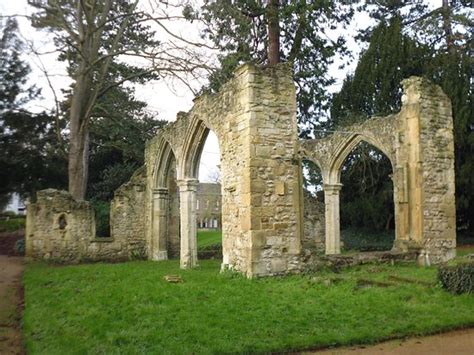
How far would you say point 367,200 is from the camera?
69.5ft

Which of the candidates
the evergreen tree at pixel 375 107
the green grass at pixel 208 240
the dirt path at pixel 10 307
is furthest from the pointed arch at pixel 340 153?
the dirt path at pixel 10 307

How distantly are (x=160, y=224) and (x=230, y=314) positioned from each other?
33.0ft

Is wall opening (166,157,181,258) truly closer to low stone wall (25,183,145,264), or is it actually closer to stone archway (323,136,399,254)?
low stone wall (25,183,145,264)

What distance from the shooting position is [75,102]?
54.3 ft

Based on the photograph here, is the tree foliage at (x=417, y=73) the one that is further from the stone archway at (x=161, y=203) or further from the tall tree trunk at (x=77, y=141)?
the tall tree trunk at (x=77, y=141)

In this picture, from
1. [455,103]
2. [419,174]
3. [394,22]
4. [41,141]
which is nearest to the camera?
[41,141]

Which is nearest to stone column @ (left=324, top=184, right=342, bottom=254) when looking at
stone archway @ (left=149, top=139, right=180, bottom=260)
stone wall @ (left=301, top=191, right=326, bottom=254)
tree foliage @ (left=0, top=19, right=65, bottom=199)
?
stone wall @ (left=301, top=191, right=326, bottom=254)

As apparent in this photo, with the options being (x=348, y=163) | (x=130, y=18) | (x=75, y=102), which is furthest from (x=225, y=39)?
(x=348, y=163)

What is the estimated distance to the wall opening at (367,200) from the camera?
68.6 ft

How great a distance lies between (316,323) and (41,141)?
430cm

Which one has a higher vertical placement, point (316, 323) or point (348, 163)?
point (348, 163)

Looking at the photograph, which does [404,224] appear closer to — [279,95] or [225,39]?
[279,95]

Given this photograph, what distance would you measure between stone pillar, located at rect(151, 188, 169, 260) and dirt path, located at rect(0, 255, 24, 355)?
431 cm

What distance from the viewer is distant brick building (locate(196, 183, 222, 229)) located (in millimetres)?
39906
